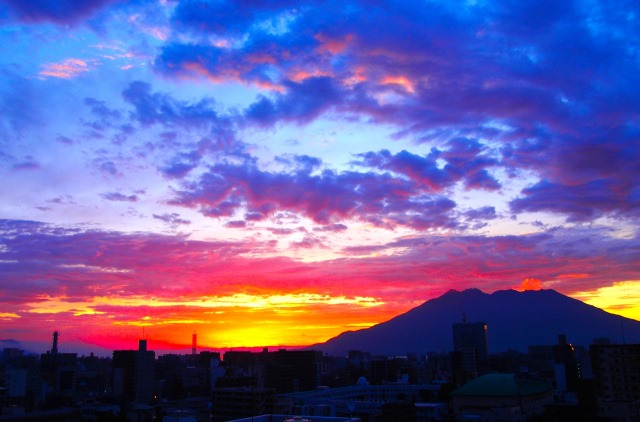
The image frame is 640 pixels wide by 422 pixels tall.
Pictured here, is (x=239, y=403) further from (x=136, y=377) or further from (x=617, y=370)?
(x=136, y=377)

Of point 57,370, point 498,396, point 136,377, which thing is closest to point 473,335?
point 136,377

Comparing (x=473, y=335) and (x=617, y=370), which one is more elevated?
(x=473, y=335)

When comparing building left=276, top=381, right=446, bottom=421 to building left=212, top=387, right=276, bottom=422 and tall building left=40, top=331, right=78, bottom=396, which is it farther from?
tall building left=40, top=331, right=78, bottom=396

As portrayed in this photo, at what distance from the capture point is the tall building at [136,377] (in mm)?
91188

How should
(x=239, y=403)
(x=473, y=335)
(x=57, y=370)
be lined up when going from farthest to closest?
(x=473, y=335)
(x=57, y=370)
(x=239, y=403)

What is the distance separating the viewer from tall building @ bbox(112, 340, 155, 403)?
9119 cm

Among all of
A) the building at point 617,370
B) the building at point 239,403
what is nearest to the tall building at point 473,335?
the building at point 239,403

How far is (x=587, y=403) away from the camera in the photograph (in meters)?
52.7

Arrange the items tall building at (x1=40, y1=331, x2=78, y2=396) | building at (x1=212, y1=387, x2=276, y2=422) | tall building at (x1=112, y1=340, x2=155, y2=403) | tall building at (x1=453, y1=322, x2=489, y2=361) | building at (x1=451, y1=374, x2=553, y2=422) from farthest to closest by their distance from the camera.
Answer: tall building at (x1=453, y1=322, x2=489, y2=361) → tall building at (x1=40, y1=331, x2=78, y2=396) → tall building at (x1=112, y1=340, x2=155, y2=403) → building at (x1=212, y1=387, x2=276, y2=422) → building at (x1=451, y1=374, x2=553, y2=422)

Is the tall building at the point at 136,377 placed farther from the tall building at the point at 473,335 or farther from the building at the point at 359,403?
the tall building at the point at 473,335

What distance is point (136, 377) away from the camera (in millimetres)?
93875

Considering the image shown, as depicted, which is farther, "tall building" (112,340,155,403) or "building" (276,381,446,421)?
"tall building" (112,340,155,403)

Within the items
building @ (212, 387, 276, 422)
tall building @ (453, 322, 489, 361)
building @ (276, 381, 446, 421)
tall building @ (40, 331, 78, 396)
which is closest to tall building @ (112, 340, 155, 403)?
tall building @ (40, 331, 78, 396)

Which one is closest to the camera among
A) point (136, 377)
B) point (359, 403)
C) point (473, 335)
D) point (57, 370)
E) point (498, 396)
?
point (498, 396)
